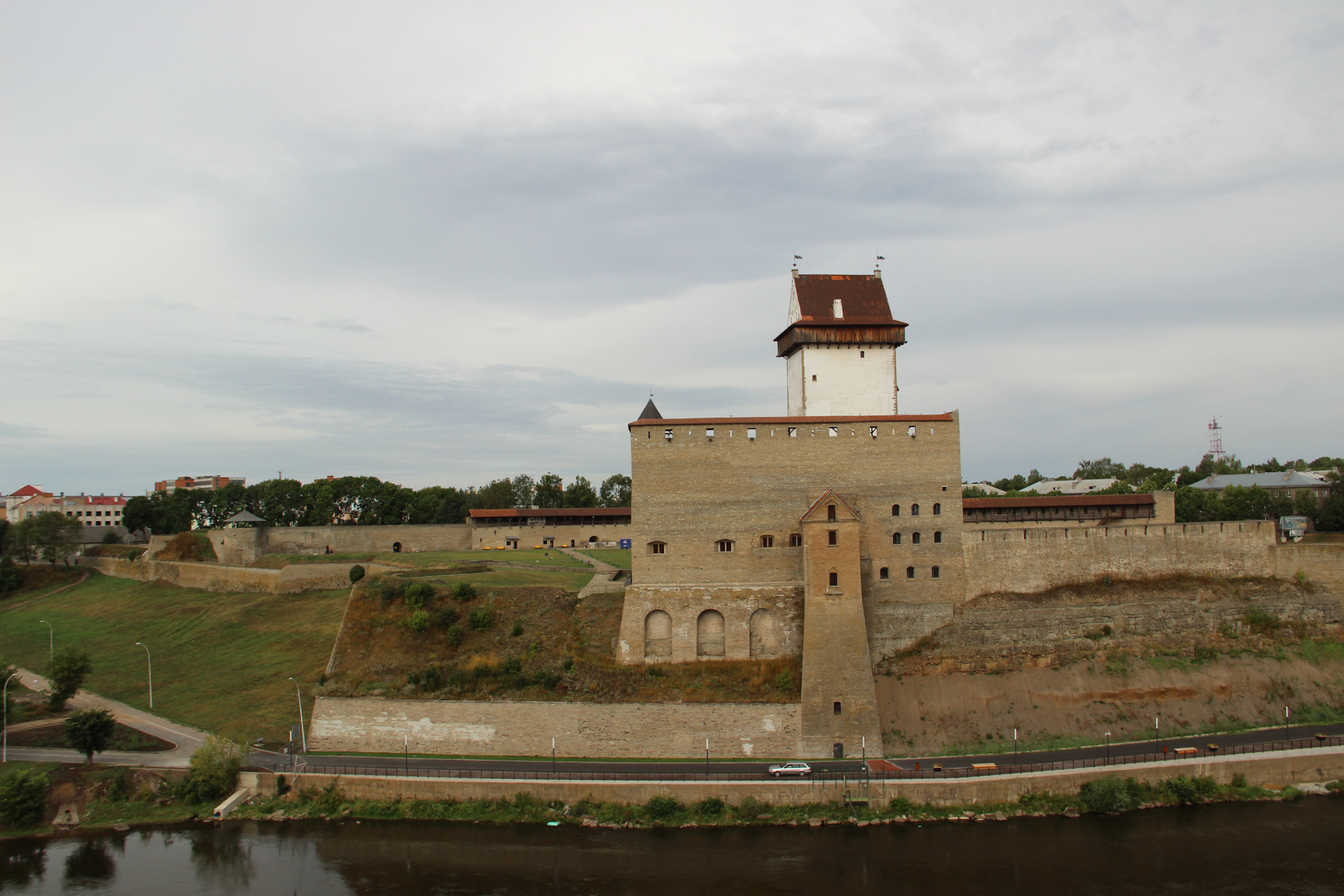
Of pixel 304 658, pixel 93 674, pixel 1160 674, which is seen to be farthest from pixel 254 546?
pixel 1160 674

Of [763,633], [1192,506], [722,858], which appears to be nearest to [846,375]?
[763,633]

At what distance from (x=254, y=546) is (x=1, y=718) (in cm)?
2242

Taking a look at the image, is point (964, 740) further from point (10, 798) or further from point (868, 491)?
point (10, 798)

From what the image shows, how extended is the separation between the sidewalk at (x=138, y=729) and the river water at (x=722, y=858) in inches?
142

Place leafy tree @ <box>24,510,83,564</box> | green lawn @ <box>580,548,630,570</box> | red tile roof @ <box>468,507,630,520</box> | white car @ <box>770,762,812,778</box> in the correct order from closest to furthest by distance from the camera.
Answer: white car @ <box>770,762,812,778</box>, green lawn @ <box>580,548,630,570</box>, red tile roof @ <box>468,507,630,520</box>, leafy tree @ <box>24,510,83,564</box>

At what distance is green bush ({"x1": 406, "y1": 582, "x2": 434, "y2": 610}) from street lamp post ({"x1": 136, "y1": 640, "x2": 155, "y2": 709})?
12917 millimetres

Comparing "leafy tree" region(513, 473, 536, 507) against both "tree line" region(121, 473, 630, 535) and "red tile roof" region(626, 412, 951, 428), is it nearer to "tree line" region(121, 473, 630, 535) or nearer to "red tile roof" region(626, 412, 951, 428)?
"tree line" region(121, 473, 630, 535)

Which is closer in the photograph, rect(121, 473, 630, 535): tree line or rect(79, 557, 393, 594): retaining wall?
rect(79, 557, 393, 594): retaining wall

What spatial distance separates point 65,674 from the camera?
1431 inches

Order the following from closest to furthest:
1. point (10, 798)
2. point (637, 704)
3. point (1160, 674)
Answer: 1. point (10, 798)
2. point (637, 704)
3. point (1160, 674)

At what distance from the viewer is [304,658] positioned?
39.0 m

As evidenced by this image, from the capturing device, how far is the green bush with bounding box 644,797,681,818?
28125mm

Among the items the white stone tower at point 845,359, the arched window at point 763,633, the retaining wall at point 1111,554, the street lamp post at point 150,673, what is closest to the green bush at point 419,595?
the street lamp post at point 150,673

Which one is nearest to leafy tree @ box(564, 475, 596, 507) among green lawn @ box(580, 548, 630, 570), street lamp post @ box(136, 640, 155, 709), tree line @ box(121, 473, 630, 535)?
tree line @ box(121, 473, 630, 535)
